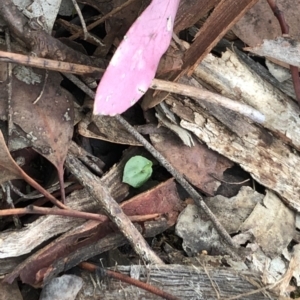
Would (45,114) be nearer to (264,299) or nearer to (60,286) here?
(60,286)

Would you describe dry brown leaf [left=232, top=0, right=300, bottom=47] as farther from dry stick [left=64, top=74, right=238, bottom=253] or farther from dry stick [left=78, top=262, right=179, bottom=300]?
dry stick [left=78, top=262, right=179, bottom=300]

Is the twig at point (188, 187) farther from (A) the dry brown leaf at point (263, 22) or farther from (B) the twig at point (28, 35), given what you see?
(A) the dry brown leaf at point (263, 22)

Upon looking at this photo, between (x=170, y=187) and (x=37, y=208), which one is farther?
(x=170, y=187)

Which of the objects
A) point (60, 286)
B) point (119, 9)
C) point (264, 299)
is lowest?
point (60, 286)

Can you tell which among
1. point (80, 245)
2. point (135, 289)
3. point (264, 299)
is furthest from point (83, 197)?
point (264, 299)

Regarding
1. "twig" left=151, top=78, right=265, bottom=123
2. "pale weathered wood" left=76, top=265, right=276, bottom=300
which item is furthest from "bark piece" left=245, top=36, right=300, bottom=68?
"pale weathered wood" left=76, top=265, right=276, bottom=300

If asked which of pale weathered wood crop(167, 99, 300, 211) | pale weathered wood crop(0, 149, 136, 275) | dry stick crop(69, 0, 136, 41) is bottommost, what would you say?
pale weathered wood crop(0, 149, 136, 275)
